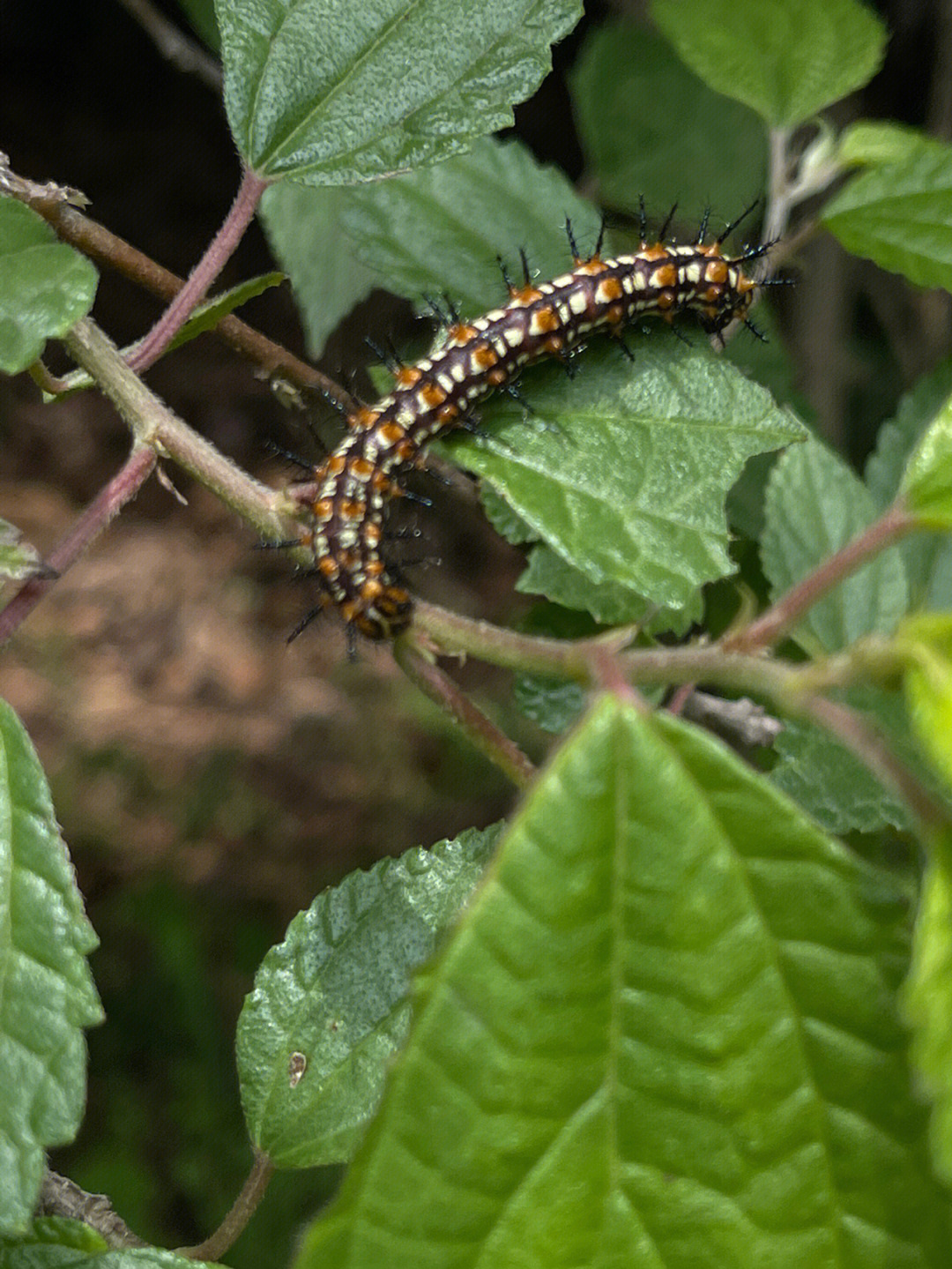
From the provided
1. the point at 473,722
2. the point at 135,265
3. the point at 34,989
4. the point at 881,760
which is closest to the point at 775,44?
the point at 135,265

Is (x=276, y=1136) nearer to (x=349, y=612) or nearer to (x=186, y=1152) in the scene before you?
Result: (x=349, y=612)

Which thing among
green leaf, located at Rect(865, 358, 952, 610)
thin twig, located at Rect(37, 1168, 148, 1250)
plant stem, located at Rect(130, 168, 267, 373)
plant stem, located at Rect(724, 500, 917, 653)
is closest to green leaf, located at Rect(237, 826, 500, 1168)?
thin twig, located at Rect(37, 1168, 148, 1250)

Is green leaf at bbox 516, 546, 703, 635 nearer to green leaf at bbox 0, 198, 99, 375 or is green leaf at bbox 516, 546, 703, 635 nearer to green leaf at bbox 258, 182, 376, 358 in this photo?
green leaf at bbox 0, 198, 99, 375

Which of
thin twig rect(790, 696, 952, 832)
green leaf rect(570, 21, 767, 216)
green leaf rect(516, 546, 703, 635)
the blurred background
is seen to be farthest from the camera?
the blurred background

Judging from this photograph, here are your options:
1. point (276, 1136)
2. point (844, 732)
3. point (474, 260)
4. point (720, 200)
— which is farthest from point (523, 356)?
point (720, 200)

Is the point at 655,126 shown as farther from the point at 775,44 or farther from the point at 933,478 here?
the point at 933,478
